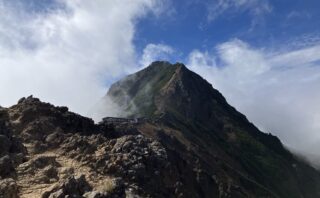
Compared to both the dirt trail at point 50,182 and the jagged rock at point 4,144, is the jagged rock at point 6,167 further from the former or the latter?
the jagged rock at point 4,144

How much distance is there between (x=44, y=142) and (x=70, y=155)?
5.54m

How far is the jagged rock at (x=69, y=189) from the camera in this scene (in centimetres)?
4684

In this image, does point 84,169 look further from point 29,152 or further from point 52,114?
point 52,114

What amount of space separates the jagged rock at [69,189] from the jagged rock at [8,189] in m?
2.75

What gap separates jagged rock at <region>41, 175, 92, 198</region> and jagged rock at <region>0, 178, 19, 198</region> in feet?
9.02

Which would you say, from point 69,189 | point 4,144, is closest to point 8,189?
point 69,189

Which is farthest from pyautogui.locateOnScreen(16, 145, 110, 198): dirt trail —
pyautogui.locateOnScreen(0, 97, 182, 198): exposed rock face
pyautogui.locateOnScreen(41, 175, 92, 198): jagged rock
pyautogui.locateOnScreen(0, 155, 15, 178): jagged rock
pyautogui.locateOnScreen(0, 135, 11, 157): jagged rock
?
pyautogui.locateOnScreen(0, 135, 11, 157): jagged rock

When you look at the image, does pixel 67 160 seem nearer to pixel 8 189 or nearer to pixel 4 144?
pixel 4 144

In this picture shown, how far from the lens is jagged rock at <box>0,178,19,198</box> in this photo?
1830 inches

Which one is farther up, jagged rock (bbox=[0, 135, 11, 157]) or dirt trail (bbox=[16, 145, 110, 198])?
jagged rock (bbox=[0, 135, 11, 157])

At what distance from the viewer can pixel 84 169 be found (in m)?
58.1

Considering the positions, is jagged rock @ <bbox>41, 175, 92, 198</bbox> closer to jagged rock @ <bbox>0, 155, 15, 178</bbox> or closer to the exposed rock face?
the exposed rock face

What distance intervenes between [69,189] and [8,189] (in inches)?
218

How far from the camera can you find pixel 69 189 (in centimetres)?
4775
